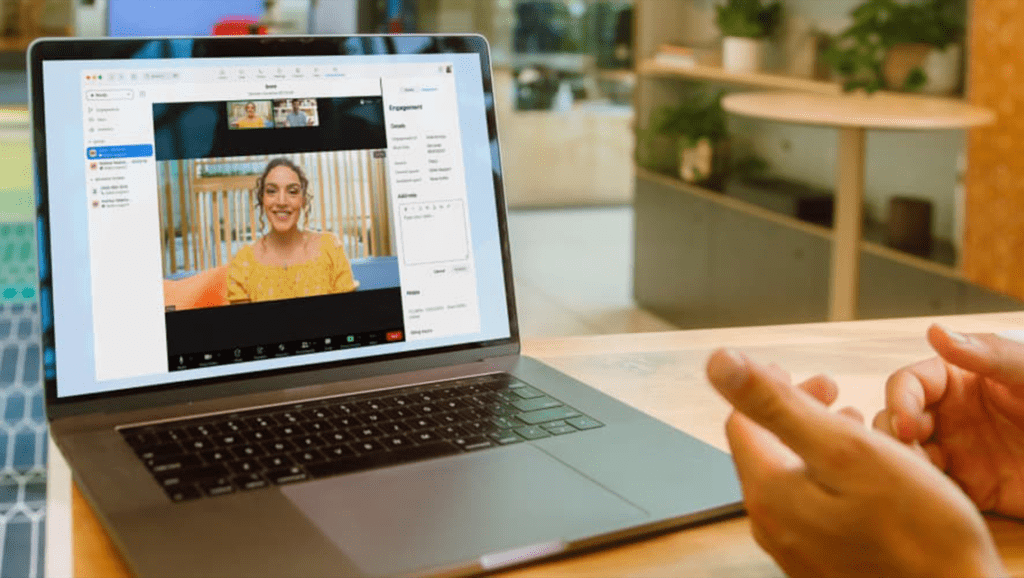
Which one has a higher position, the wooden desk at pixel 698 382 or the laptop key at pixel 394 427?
the laptop key at pixel 394 427

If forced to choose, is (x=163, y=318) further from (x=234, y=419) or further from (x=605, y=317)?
(x=605, y=317)

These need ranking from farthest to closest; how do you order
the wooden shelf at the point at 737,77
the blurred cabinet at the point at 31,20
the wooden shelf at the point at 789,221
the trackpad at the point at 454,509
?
the blurred cabinet at the point at 31,20, the wooden shelf at the point at 737,77, the wooden shelf at the point at 789,221, the trackpad at the point at 454,509

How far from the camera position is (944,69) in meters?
3.13

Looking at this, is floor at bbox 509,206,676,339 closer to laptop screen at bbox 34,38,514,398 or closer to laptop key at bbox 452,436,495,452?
laptop screen at bbox 34,38,514,398

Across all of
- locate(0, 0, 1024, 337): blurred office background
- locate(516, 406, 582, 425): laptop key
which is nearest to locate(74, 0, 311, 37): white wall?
locate(0, 0, 1024, 337): blurred office background

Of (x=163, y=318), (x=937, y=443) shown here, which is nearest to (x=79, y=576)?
(x=163, y=318)

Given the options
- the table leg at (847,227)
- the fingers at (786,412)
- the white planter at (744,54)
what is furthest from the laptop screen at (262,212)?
the white planter at (744,54)

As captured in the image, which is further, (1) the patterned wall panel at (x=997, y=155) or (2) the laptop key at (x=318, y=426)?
(1) the patterned wall panel at (x=997, y=155)

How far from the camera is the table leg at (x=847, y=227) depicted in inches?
116

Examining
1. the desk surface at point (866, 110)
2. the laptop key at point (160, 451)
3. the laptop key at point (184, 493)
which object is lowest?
the laptop key at point (184, 493)

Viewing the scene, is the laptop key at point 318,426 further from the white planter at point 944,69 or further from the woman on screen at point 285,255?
the white planter at point 944,69

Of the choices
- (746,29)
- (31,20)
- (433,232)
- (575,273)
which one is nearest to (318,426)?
(433,232)

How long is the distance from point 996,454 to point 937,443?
4 centimetres

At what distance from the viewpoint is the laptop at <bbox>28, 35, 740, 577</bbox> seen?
659 mm
